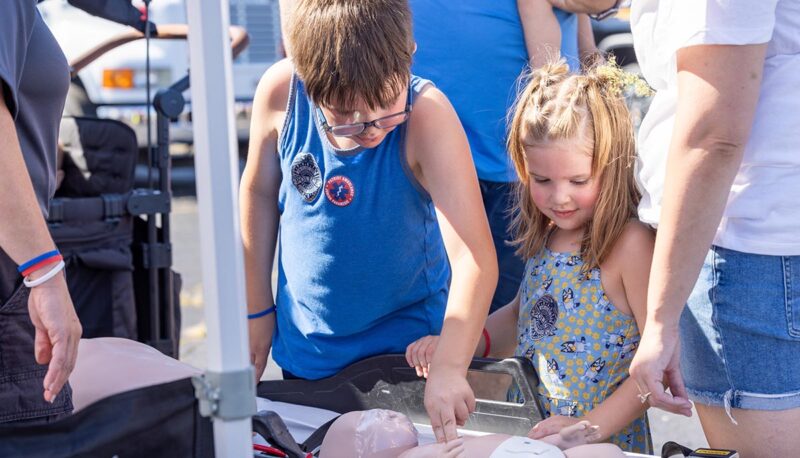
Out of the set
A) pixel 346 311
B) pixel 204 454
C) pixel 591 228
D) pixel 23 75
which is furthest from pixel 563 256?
pixel 23 75

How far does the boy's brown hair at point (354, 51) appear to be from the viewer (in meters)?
1.86

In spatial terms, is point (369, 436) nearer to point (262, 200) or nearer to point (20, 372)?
point (20, 372)

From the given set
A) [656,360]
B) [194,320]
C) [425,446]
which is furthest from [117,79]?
[656,360]

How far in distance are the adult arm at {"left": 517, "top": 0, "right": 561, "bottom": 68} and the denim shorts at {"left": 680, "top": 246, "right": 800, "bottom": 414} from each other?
94 centimetres

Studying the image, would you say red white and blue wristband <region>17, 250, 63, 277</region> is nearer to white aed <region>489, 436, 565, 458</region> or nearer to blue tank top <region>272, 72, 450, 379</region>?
blue tank top <region>272, 72, 450, 379</region>

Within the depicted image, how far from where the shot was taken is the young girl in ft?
6.56

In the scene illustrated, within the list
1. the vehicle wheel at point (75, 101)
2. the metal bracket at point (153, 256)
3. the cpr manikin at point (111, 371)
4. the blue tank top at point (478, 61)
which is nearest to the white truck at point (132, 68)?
the vehicle wheel at point (75, 101)

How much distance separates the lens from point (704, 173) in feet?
4.96

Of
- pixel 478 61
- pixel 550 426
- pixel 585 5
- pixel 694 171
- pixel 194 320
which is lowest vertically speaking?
pixel 194 320

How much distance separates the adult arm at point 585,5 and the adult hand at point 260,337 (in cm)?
103

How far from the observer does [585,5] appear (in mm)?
2482

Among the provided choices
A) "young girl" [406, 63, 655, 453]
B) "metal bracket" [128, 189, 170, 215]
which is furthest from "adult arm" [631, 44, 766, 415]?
"metal bracket" [128, 189, 170, 215]

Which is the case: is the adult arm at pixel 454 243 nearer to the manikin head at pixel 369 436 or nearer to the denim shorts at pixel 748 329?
the manikin head at pixel 369 436

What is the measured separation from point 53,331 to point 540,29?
4.64 ft
